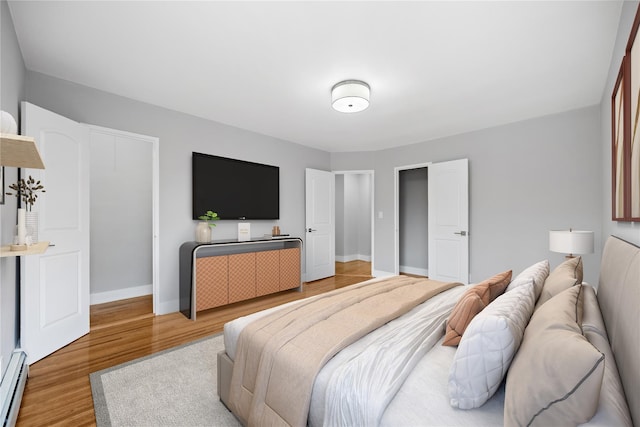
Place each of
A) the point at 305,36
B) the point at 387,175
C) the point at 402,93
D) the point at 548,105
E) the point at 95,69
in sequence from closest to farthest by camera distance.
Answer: the point at 305,36
the point at 95,69
the point at 402,93
the point at 548,105
the point at 387,175

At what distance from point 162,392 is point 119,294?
2.77 m

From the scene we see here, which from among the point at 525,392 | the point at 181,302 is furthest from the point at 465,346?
the point at 181,302

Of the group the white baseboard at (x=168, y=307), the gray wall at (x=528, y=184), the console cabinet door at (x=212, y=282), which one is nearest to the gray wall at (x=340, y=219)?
the gray wall at (x=528, y=184)

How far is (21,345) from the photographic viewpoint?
2.27 m

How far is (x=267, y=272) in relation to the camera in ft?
13.6

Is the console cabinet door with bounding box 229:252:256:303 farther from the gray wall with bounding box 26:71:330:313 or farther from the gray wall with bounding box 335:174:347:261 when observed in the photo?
the gray wall with bounding box 335:174:347:261

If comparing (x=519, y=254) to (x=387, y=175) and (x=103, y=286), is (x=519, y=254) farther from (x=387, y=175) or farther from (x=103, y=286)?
(x=103, y=286)

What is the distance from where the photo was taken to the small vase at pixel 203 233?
3.61 m

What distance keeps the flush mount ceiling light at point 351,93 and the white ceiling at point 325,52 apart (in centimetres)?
8

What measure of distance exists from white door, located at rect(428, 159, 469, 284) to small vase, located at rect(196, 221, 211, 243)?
3.48 metres

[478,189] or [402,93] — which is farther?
[478,189]

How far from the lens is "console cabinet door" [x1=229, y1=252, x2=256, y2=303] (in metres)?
3.73

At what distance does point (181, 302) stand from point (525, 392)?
3613 millimetres

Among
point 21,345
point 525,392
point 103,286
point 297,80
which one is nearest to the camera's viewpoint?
point 525,392
